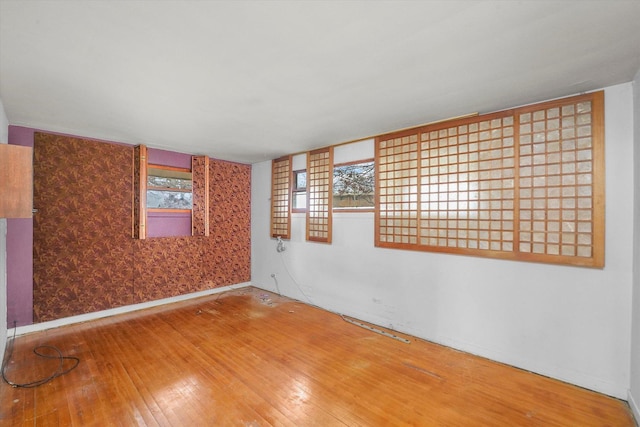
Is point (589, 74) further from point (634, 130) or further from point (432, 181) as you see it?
point (432, 181)

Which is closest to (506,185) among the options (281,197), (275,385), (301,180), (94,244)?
(275,385)

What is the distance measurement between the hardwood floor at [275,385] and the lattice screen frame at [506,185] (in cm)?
115

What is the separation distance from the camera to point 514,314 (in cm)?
270

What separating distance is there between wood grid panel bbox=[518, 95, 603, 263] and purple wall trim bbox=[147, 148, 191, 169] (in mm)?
4792

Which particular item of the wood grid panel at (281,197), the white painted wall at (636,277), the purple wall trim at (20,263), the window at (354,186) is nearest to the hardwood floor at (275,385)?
the white painted wall at (636,277)

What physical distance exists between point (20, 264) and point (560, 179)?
5.95 meters

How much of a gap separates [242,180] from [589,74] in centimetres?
519

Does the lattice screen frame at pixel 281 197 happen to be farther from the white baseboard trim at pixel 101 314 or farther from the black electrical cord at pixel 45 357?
the black electrical cord at pixel 45 357

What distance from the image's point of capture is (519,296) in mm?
2678

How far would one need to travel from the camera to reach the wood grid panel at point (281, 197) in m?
5.10

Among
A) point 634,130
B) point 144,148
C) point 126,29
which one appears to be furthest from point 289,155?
point 634,130

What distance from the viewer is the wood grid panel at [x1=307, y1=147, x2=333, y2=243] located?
A: 4.37 meters

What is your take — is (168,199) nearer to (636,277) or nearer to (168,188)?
(168,188)

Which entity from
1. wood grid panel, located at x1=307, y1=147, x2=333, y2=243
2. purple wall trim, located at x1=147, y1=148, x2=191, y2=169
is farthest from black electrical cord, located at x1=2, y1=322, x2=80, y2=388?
wood grid panel, located at x1=307, y1=147, x2=333, y2=243
